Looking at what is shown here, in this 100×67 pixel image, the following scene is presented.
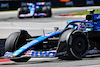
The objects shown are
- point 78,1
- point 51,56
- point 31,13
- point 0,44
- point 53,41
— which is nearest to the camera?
point 51,56

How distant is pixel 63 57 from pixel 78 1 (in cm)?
2825

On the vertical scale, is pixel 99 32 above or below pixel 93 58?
above

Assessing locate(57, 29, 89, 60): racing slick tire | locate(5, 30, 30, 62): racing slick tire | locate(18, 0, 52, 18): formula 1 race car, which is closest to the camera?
locate(57, 29, 89, 60): racing slick tire

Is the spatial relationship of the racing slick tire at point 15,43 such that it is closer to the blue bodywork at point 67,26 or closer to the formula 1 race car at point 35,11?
the blue bodywork at point 67,26

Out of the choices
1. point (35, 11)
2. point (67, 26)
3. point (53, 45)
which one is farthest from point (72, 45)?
point (35, 11)

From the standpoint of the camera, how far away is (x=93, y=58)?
26.8 ft

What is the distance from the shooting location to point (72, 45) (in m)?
7.78

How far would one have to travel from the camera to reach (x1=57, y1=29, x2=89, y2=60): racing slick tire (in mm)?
7738

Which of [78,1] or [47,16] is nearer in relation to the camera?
[47,16]

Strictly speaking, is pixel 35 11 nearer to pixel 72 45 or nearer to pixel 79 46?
pixel 79 46

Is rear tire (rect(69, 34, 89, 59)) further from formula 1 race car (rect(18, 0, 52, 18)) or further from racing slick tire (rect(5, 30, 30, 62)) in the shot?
formula 1 race car (rect(18, 0, 52, 18))

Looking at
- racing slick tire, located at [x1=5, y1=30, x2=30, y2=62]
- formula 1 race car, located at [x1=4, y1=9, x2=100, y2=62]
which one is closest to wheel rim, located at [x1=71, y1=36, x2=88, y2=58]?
formula 1 race car, located at [x1=4, y1=9, x2=100, y2=62]

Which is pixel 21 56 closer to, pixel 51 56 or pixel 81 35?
pixel 51 56

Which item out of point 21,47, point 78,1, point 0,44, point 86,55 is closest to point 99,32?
point 86,55
